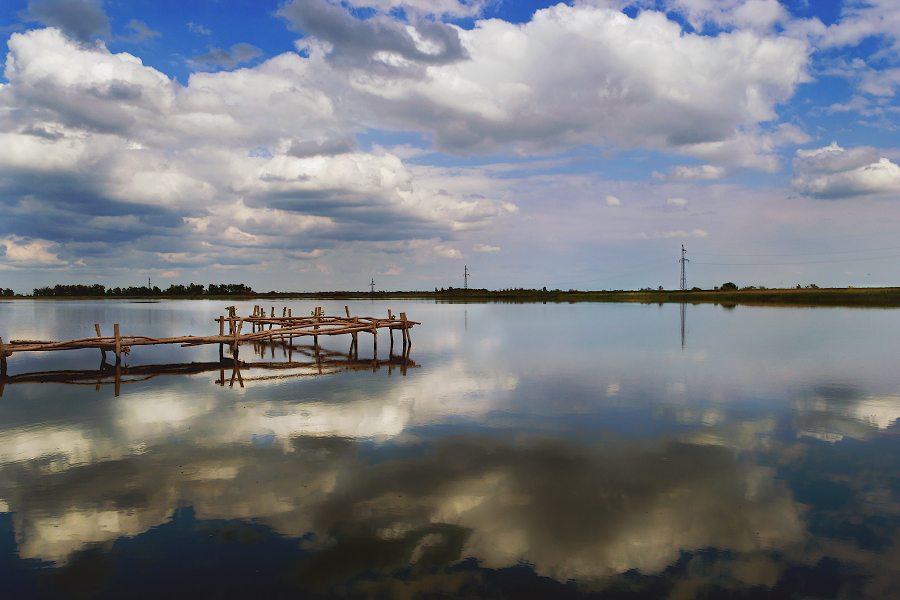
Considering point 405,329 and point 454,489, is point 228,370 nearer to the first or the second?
point 405,329

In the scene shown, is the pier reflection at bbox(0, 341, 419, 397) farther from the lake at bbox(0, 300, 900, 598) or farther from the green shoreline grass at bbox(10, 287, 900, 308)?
the green shoreline grass at bbox(10, 287, 900, 308)

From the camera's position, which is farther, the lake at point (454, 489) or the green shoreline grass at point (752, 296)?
the green shoreline grass at point (752, 296)

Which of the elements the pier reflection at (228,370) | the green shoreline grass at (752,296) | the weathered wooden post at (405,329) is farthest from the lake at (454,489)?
the green shoreline grass at (752,296)

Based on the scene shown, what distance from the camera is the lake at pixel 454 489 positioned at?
6.92m

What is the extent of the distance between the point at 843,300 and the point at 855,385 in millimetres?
97844

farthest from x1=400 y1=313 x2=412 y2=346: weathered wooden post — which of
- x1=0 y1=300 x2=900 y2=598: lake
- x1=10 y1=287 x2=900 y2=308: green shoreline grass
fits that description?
x1=10 y1=287 x2=900 y2=308: green shoreline grass

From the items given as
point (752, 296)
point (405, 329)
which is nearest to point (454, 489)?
point (405, 329)

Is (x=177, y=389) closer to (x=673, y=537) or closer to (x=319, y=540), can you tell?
(x=319, y=540)

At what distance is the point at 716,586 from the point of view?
6.67 m

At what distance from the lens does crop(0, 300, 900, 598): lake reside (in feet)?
22.7

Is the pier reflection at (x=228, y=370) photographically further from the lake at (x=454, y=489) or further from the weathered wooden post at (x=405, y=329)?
the weathered wooden post at (x=405, y=329)

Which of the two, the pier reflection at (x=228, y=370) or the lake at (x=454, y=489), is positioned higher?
the pier reflection at (x=228, y=370)

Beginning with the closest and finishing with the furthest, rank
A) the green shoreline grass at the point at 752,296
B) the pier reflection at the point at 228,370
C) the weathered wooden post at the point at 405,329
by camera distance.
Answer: the pier reflection at the point at 228,370 < the weathered wooden post at the point at 405,329 < the green shoreline grass at the point at 752,296

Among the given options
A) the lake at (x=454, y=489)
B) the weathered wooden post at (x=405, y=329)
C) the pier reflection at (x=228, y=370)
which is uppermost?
the weathered wooden post at (x=405, y=329)
